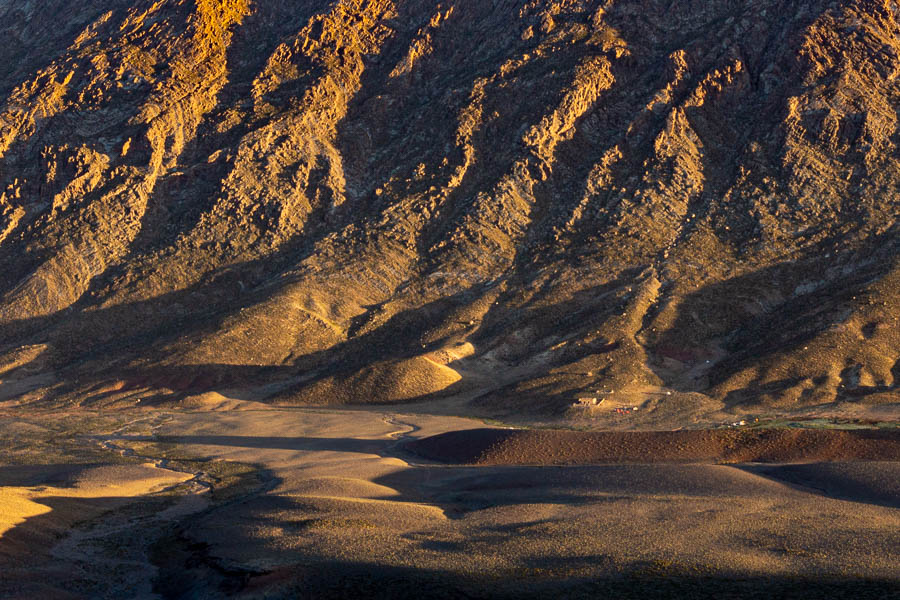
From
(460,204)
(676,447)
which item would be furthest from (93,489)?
(460,204)

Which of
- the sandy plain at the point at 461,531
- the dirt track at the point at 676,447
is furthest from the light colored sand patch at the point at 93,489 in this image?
the dirt track at the point at 676,447

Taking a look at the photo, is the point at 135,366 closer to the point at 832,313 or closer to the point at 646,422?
the point at 646,422

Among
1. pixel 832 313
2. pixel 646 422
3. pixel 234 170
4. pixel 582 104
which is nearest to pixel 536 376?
pixel 646 422

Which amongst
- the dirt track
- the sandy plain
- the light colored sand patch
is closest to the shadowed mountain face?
the dirt track

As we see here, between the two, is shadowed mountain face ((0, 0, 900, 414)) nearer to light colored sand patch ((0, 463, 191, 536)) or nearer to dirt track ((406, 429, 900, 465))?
dirt track ((406, 429, 900, 465))

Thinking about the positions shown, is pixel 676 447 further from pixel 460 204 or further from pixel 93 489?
pixel 460 204
